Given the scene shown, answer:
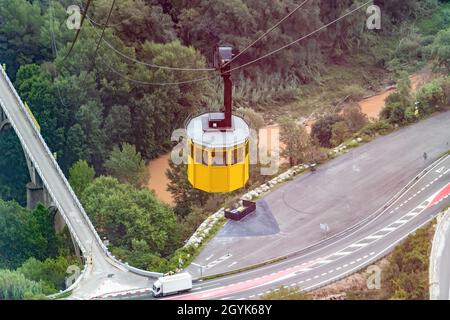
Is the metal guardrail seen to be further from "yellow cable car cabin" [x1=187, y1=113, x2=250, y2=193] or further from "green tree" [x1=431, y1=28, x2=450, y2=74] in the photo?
"green tree" [x1=431, y1=28, x2=450, y2=74]

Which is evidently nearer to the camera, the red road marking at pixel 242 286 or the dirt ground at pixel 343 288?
the dirt ground at pixel 343 288

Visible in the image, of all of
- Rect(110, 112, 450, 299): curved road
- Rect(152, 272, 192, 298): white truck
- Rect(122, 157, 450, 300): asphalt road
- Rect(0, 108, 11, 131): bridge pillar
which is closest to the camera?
Rect(152, 272, 192, 298): white truck

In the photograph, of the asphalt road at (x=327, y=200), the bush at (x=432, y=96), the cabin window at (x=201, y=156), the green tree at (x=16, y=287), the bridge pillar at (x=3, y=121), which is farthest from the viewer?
the bridge pillar at (x=3, y=121)

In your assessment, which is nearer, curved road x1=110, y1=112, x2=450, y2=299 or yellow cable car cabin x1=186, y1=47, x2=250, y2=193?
yellow cable car cabin x1=186, y1=47, x2=250, y2=193

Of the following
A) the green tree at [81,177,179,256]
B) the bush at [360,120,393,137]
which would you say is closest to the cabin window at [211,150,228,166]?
the green tree at [81,177,179,256]

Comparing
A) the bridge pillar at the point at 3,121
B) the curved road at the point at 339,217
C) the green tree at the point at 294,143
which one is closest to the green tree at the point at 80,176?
the bridge pillar at the point at 3,121

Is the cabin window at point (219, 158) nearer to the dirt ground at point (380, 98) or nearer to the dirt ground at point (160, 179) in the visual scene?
the dirt ground at point (160, 179)

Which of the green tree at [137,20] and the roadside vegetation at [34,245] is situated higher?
the green tree at [137,20]
